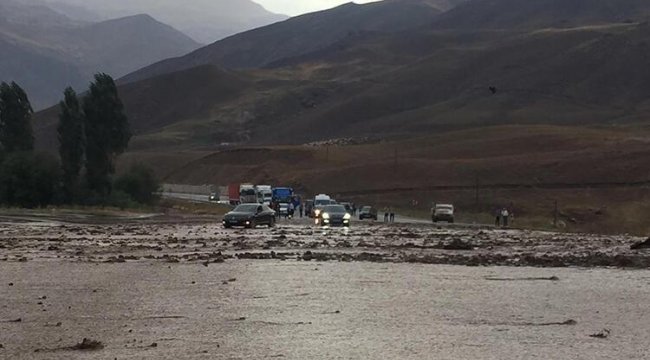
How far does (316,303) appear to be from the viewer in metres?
19.6

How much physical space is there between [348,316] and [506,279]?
29.9 feet

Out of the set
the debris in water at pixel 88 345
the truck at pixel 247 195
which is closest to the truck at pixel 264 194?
the truck at pixel 247 195

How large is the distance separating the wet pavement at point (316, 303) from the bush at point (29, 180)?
46.7m

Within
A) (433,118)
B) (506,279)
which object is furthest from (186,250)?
(433,118)

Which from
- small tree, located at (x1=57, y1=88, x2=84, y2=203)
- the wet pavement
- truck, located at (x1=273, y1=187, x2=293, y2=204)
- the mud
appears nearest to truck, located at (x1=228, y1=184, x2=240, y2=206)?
truck, located at (x1=273, y1=187, x2=293, y2=204)

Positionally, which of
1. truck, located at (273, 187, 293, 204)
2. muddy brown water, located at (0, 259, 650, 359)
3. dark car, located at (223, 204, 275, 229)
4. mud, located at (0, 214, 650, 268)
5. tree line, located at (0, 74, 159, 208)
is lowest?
muddy brown water, located at (0, 259, 650, 359)

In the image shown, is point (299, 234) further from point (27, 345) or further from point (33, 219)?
point (27, 345)

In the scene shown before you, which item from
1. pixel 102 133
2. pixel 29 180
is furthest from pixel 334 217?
pixel 29 180

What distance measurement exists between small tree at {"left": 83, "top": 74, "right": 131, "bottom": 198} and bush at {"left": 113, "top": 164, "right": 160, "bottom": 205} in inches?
417

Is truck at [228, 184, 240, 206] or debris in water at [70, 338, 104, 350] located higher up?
truck at [228, 184, 240, 206]

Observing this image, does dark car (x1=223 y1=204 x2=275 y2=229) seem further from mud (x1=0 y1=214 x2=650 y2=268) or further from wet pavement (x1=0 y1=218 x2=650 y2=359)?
wet pavement (x1=0 y1=218 x2=650 y2=359)

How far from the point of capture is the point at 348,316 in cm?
1778

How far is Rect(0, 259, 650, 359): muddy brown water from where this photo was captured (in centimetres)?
1435

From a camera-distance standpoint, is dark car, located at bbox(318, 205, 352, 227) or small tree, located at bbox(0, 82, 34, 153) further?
small tree, located at bbox(0, 82, 34, 153)
